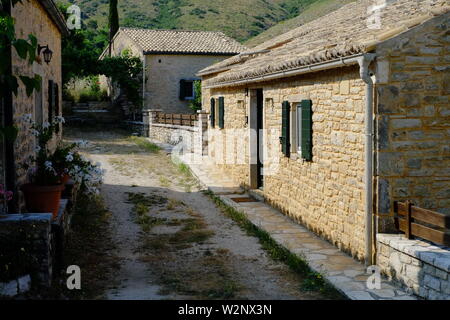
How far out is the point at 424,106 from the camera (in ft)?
23.0

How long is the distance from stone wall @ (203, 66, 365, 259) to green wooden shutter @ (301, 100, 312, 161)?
0.11m

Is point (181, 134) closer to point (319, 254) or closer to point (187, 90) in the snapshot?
point (187, 90)

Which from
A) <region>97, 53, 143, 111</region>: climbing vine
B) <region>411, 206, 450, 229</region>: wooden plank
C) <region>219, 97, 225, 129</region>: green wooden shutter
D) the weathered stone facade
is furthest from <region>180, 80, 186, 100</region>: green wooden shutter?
<region>411, 206, 450, 229</region>: wooden plank

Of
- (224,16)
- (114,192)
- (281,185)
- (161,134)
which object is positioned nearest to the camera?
(281,185)

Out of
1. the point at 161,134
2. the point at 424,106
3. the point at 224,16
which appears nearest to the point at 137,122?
the point at 161,134

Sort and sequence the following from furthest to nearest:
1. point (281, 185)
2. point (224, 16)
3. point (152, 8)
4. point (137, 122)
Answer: point (152, 8)
point (224, 16)
point (137, 122)
point (281, 185)

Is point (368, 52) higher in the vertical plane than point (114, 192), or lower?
higher

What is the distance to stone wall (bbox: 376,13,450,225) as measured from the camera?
6.85 metres

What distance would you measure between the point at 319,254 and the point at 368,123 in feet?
6.70

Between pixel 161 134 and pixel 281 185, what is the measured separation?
14.9 metres

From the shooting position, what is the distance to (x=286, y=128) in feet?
33.1

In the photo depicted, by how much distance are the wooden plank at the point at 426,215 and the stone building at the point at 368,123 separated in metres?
0.17

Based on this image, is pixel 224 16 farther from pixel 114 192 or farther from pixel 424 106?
pixel 424 106

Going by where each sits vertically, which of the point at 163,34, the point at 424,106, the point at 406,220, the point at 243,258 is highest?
the point at 163,34
